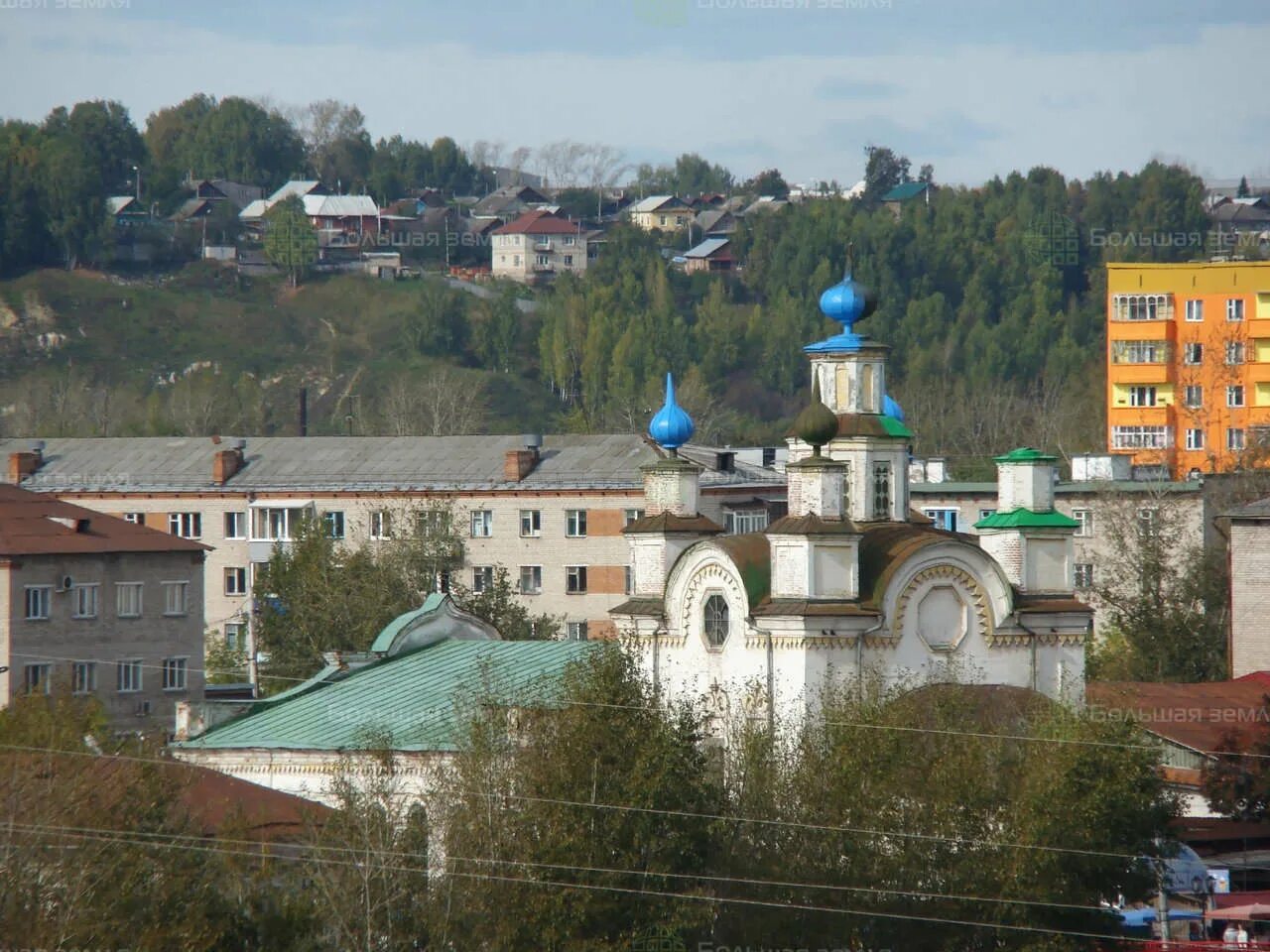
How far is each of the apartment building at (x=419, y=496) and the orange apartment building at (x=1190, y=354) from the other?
23.6 meters

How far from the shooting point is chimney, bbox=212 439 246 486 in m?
76.9

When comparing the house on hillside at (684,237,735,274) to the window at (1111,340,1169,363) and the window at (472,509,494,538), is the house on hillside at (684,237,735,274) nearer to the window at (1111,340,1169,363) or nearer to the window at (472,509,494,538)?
the window at (1111,340,1169,363)

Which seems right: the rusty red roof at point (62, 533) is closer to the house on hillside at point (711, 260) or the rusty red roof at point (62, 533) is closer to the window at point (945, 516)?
the window at point (945, 516)

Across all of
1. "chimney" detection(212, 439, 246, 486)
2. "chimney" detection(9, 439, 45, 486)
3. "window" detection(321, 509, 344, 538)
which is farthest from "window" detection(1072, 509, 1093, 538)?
"chimney" detection(9, 439, 45, 486)

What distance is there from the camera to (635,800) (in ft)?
95.5

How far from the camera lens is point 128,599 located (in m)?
53.7

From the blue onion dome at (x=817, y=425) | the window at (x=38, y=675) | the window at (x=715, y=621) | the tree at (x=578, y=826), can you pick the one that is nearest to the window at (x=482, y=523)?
the window at (x=38, y=675)

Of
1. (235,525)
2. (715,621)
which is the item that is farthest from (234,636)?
(715,621)

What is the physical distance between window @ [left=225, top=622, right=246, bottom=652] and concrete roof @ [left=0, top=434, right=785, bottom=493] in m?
4.73

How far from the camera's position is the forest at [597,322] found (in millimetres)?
122750

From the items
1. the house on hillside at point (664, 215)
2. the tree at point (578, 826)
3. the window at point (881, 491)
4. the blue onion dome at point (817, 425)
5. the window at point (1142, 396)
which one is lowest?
the tree at point (578, 826)

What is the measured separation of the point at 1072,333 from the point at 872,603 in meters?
114

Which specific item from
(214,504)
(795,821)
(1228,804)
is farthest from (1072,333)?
(795,821)

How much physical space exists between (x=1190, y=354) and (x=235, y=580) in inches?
1434
